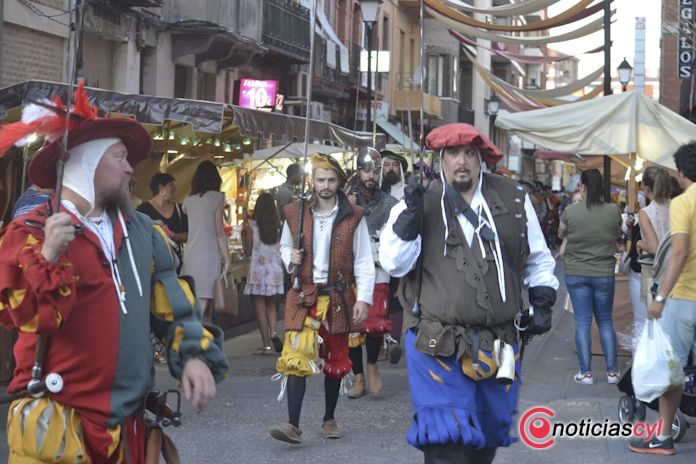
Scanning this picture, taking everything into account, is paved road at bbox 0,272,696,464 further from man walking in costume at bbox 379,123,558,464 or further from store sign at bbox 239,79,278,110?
store sign at bbox 239,79,278,110

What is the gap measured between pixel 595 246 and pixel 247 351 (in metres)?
4.23

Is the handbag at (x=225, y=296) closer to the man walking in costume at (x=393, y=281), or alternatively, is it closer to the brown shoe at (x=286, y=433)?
the man walking in costume at (x=393, y=281)

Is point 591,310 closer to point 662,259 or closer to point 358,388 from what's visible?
point 358,388

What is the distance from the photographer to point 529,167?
311 ft

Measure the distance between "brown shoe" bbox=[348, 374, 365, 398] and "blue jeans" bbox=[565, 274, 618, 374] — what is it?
1.98m

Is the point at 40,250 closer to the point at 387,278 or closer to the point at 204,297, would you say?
the point at 387,278

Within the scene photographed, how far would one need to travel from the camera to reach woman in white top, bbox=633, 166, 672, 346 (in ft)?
32.1

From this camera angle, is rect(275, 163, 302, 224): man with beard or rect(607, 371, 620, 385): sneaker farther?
rect(275, 163, 302, 224): man with beard

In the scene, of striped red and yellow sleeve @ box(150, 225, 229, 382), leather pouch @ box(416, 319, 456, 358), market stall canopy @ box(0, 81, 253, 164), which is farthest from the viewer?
market stall canopy @ box(0, 81, 253, 164)

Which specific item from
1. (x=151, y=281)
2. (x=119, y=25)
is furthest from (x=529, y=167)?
(x=151, y=281)

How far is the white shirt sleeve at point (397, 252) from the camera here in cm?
570

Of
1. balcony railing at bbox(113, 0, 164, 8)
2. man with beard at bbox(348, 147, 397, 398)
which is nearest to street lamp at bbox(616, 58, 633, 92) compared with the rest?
balcony railing at bbox(113, 0, 164, 8)

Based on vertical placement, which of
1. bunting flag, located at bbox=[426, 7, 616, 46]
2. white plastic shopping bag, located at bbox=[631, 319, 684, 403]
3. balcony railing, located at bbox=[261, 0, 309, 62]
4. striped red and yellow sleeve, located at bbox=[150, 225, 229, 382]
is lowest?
white plastic shopping bag, located at bbox=[631, 319, 684, 403]

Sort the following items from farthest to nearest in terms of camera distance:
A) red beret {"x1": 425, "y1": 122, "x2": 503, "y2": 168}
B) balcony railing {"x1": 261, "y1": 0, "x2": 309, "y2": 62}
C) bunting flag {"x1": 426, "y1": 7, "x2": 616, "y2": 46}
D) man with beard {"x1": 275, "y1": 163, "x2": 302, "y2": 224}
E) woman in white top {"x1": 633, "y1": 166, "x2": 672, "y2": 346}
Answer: balcony railing {"x1": 261, "y1": 0, "x2": 309, "y2": 62} → bunting flag {"x1": 426, "y1": 7, "x2": 616, "y2": 46} → man with beard {"x1": 275, "y1": 163, "x2": 302, "y2": 224} → woman in white top {"x1": 633, "y1": 166, "x2": 672, "y2": 346} → red beret {"x1": 425, "y1": 122, "x2": 503, "y2": 168}
